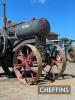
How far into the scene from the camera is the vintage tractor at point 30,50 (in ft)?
39.7

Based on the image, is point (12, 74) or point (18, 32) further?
point (12, 74)

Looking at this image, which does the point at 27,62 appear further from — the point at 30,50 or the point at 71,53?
the point at 71,53

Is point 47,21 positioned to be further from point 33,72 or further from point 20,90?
point 20,90

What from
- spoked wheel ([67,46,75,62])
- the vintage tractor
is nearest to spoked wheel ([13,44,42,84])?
the vintage tractor

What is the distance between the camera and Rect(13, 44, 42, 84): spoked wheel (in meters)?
11.4

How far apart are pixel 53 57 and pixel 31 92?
11.6ft

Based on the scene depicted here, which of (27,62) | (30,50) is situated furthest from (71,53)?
(27,62)

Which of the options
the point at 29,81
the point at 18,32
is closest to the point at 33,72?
the point at 29,81

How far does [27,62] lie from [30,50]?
19.8 inches

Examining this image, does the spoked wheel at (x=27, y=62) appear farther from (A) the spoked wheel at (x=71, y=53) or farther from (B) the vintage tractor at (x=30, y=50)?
(A) the spoked wheel at (x=71, y=53)

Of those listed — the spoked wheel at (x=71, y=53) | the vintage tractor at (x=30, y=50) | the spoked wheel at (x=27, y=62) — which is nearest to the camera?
the spoked wheel at (x=27, y=62)

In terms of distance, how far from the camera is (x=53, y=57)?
12977 millimetres

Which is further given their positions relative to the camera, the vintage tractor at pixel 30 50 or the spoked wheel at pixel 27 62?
the vintage tractor at pixel 30 50

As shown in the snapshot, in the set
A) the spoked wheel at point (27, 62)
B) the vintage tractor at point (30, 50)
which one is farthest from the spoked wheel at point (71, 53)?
the spoked wheel at point (27, 62)
